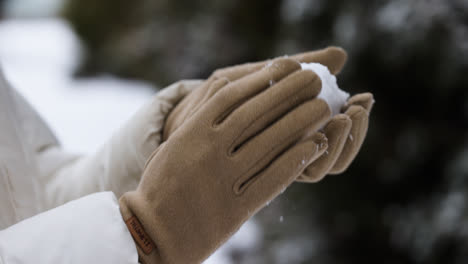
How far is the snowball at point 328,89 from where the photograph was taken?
63 cm

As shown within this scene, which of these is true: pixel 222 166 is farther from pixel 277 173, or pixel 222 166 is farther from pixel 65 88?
pixel 65 88

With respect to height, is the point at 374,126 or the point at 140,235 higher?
the point at 140,235

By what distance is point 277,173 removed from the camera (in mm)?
580

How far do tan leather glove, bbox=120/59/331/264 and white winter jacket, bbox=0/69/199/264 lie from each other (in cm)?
4

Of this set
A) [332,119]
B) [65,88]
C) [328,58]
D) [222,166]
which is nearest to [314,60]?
[328,58]

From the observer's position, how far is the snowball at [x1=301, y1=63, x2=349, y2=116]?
24.9 inches

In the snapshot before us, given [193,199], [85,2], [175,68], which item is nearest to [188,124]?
[193,199]

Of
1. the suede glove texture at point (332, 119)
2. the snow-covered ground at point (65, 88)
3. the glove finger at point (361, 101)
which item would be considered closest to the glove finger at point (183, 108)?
the suede glove texture at point (332, 119)

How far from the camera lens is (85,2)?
4.33 m

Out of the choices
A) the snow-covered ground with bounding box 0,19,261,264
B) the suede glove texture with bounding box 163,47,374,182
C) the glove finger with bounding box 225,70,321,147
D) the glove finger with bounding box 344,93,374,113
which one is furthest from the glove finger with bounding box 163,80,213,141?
the snow-covered ground with bounding box 0,19,261,264

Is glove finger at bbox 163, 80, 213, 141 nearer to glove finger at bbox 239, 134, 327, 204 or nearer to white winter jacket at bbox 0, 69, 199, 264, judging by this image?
white winter jacket at bbox 0, 69, 199, 264

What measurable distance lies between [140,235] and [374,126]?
1.56m

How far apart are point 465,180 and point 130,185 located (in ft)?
4.43

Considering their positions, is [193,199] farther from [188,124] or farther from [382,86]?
[382,86]
